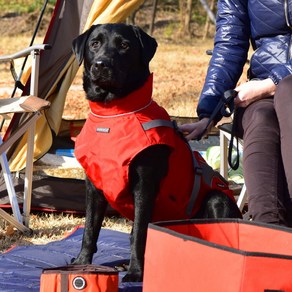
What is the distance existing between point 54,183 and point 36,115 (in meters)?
0.65

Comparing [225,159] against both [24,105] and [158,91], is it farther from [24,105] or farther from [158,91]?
[158,91]

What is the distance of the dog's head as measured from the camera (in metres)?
3.31

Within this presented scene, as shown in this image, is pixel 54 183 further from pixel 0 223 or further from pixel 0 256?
pixel 0 256

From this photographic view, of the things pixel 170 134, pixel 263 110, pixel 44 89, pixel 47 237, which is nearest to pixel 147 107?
pixel 170 134

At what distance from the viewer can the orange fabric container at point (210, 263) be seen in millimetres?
2172

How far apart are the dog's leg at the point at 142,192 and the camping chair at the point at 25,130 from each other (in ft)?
2.94

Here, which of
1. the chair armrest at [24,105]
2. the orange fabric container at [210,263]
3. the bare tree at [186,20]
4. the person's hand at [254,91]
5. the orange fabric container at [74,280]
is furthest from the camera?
the bare tree at [186,20]

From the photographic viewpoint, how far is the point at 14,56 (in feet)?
14.5

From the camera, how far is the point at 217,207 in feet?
11.3

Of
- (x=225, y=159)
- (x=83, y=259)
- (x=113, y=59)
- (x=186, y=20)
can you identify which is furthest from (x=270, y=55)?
(x=186, y=20)

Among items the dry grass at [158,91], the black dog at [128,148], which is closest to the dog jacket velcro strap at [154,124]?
the black dog at [128,148]

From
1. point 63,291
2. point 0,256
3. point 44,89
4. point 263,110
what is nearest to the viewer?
point 63,291

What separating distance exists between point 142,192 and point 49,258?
1.87 feet

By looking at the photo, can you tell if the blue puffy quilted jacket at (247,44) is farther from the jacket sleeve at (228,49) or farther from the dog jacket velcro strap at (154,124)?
the dog jacket velcro strap at (154,124)
